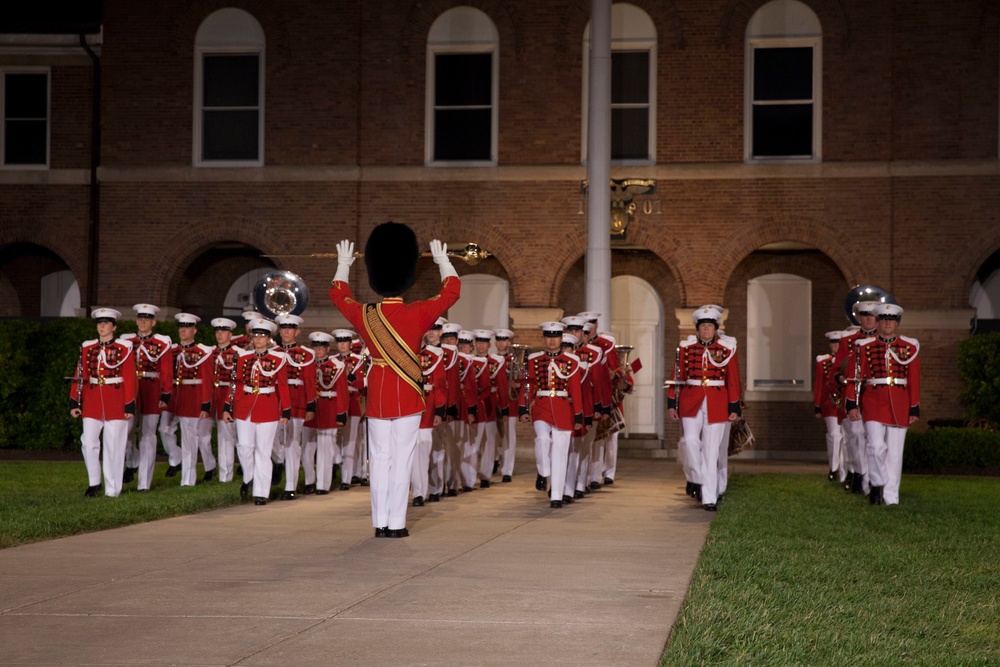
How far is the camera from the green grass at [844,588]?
649cm

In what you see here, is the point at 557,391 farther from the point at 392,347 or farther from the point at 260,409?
the point at 392,347

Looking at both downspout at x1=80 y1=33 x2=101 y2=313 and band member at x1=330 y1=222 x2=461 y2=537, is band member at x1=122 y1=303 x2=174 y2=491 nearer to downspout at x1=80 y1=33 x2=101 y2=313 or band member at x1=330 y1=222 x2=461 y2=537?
band member at x1=330 y1=222 x2=461 y2=537

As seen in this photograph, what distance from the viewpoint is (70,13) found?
90.5 feet

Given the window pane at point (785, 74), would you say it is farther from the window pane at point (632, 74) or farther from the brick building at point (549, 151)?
the window pane at point (632, 74)

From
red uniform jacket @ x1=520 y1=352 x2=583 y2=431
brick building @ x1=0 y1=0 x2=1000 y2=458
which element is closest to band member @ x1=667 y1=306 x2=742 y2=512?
red uniform jacket @ x1=520 y1=352 x2=583 y2=431

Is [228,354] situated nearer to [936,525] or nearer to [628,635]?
[936,525]

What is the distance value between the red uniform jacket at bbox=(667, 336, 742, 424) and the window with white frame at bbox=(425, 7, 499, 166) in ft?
40.3

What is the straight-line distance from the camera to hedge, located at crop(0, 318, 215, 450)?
74.3ft

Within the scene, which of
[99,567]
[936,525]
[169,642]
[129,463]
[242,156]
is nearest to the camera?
[169,642]

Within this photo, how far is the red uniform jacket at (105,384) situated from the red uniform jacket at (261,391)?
3.67ft

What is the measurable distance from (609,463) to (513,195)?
8092mm

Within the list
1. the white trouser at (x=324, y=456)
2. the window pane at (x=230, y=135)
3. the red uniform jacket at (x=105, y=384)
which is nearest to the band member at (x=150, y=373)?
the red uniform jacket at (x=105, y=384)

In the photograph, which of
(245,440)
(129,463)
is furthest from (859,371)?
(129,463)

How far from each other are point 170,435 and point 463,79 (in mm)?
10974
